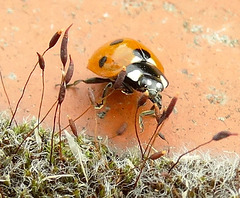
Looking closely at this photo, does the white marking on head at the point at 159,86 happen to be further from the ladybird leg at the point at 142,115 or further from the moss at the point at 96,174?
the moss at the point at 96,174

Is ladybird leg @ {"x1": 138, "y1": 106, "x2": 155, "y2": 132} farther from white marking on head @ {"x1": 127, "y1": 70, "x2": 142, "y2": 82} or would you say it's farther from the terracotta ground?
white marking on head @ {"x1": 127, "y1": 70, "x2": 142, "y2": 82}

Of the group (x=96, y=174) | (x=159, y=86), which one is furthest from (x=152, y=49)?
(x=96, y=174)

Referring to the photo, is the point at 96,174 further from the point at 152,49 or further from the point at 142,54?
the point at 152,49

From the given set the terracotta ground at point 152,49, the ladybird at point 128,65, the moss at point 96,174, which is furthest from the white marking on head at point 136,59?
the moss at point 96,174

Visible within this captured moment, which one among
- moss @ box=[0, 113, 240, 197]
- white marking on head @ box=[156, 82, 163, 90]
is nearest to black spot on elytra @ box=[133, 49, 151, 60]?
white marking on head @ box=[156, 82, 163, 90]

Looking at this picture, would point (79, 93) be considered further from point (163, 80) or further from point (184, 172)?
point (184, 172)

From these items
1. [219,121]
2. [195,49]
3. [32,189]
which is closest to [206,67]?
[195,49]

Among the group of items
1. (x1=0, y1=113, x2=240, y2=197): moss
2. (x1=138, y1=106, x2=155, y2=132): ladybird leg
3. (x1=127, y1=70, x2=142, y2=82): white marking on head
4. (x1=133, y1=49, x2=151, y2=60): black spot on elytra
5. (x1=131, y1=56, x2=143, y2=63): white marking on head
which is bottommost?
(x1=0, y1=113, x2=240, y2=197): moss
